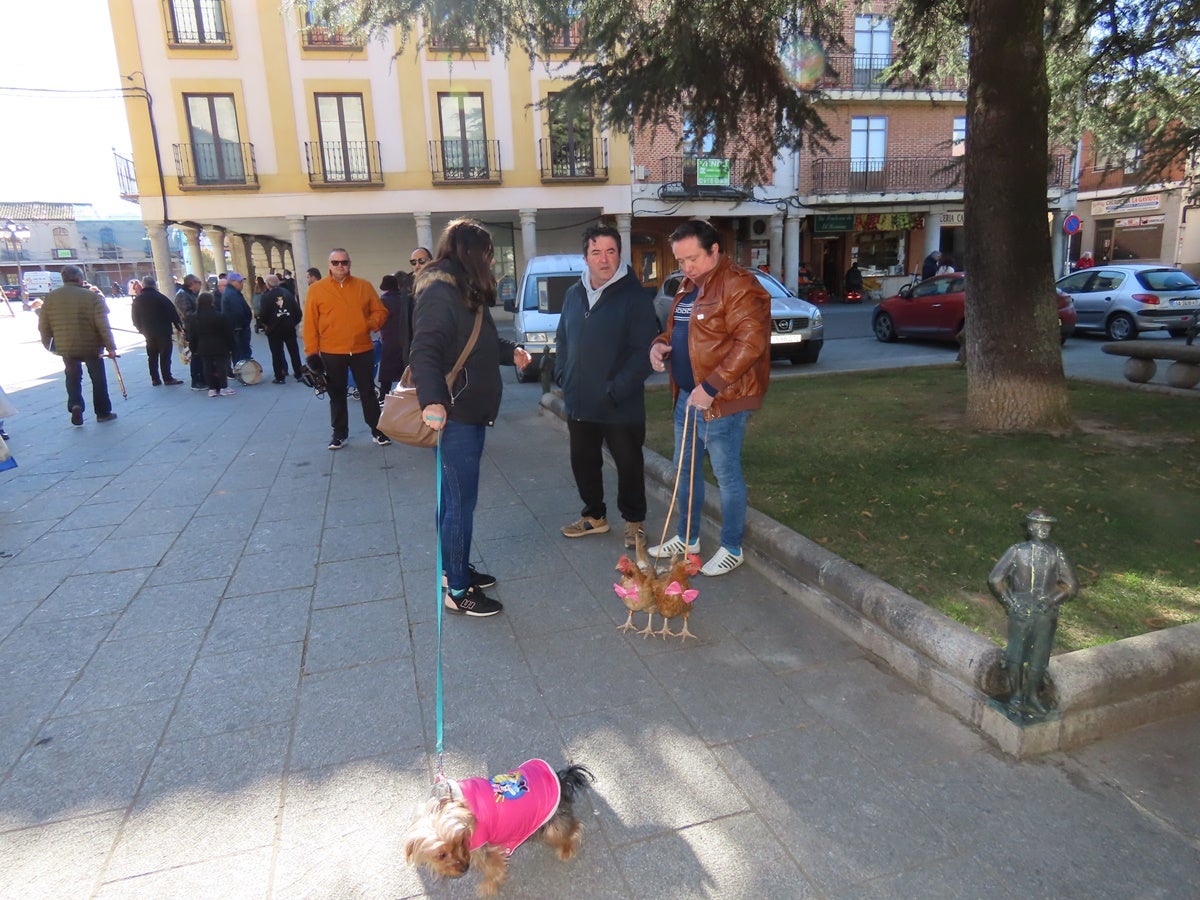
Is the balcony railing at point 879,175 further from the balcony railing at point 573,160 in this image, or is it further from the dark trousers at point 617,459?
the dark trousers at point 617,459

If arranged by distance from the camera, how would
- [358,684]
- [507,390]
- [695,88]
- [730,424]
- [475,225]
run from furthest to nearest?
[507,390]
[695,88]
[730,424]
[475,225]
[358,684]

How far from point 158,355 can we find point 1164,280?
60.8ft

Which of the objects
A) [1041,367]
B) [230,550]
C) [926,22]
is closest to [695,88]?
[926,22]

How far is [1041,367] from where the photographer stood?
636 centimetres

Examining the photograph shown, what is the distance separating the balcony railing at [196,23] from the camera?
20.3 metres

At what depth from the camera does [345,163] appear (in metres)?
21.7

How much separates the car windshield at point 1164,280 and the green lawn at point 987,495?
7696 millimetres

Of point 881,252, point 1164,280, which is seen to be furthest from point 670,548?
point 881,252

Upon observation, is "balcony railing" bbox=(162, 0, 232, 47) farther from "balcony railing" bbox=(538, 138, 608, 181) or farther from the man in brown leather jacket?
the man in brown leather jacket

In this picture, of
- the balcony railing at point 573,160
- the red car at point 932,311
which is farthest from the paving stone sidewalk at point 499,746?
the balcony railing at point 573,160

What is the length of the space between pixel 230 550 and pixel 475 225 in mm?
2842

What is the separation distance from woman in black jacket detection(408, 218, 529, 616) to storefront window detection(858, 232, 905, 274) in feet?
94.8

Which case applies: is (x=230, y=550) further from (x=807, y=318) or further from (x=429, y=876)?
(x=807, y=318)

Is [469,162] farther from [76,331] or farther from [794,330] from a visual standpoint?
[76,331]
